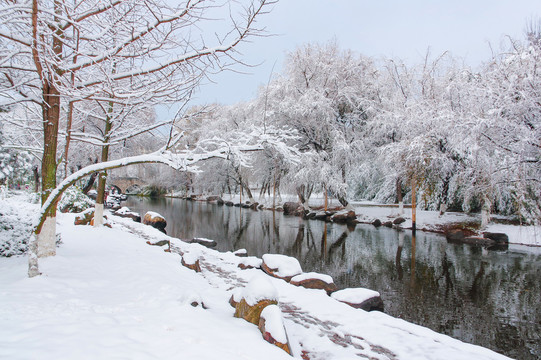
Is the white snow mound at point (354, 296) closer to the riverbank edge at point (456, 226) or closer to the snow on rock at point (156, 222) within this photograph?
the riverbank edge at point (456, 226)

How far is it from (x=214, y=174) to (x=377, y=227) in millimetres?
24592

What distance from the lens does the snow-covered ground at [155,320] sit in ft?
9.85

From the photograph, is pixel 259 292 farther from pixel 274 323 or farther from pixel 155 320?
pixel 155 320

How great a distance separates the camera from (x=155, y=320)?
12.5ft

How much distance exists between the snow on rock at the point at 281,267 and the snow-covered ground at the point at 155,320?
87 centimetres

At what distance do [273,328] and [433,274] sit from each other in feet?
25.4

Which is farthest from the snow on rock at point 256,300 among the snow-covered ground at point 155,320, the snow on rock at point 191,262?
the snow on rock at point 191,262

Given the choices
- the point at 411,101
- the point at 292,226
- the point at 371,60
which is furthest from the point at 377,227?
the point at 371,60

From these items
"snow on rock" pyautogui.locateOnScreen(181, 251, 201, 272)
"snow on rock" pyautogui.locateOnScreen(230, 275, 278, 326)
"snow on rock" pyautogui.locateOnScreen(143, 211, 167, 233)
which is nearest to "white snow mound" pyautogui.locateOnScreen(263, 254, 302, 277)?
"snow on rock" pyautogui.locateOnScreen(181, 251, 201, 272)

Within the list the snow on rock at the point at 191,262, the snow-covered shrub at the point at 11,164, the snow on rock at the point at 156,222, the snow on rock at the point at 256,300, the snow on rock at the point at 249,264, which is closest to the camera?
the snow on rock at the point at 256,300

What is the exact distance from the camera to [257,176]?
31.1 metres

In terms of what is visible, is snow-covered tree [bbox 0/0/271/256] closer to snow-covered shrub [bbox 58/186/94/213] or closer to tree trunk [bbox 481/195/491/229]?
snow-covered shrub [bbox 58/186/94/213]

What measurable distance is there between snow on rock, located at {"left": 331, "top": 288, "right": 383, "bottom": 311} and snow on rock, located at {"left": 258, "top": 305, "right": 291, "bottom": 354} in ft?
9.26

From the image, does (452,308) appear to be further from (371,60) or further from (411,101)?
(371,60)
